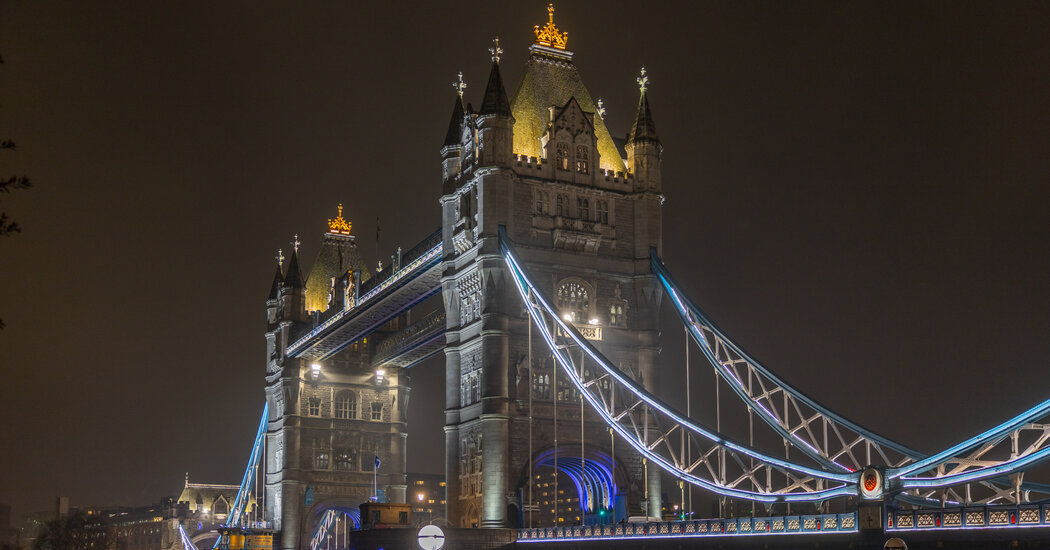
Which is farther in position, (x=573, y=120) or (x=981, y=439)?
(x=573, y=120)

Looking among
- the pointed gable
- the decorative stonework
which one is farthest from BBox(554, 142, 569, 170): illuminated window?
the decorative stonework

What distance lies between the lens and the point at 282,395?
88.1m

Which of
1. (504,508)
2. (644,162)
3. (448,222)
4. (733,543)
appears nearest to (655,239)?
(644,162)

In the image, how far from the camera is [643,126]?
56.9 meters

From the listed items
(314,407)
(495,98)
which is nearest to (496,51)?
(495,98)

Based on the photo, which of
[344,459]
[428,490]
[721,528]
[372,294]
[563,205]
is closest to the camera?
[721,528]

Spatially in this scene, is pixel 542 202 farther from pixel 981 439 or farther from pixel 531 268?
pixel 981 439

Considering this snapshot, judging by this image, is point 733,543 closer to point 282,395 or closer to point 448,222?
point 448,222

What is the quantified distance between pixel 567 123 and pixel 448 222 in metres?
6.76

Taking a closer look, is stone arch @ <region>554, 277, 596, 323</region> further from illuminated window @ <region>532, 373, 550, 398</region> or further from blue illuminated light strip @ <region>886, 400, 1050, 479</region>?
blue illuminated light strip @ <region>886, 400, 1050, 479</region>

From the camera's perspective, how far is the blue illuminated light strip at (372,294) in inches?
2436

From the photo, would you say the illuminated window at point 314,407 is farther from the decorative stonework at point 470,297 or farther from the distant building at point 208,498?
the distant building at point 208,498

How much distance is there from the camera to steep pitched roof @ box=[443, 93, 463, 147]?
195ft

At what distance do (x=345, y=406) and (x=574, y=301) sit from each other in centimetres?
3729
